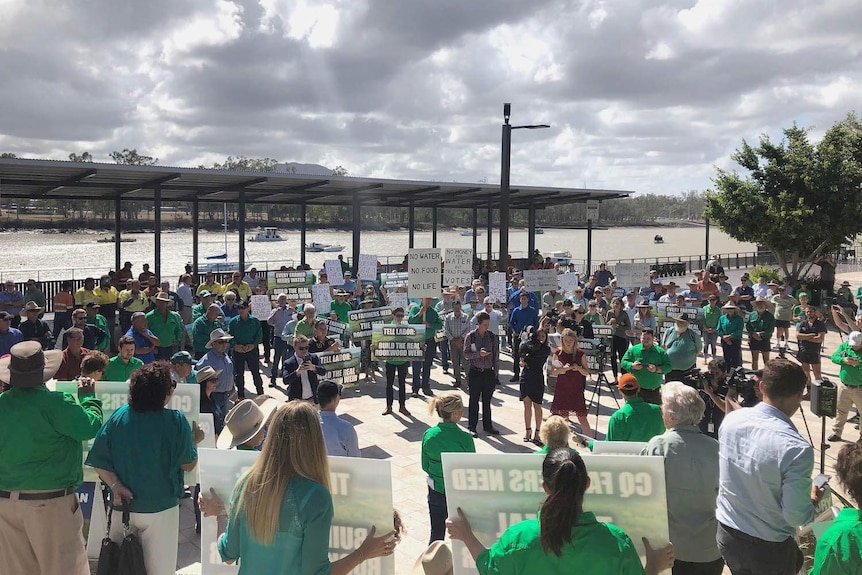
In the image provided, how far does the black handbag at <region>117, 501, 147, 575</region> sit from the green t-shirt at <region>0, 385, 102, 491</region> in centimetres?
46

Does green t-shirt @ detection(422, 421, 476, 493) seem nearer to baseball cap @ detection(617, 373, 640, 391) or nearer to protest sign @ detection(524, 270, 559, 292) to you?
baseball cap @ detection(617, 373, 640, 391)

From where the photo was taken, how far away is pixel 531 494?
134 inches

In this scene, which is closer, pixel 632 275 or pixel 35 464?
pixel 35 464

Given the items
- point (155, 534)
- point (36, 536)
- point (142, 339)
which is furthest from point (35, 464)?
point (142, 339)

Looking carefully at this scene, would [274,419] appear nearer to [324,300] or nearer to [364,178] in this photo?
[324,300]

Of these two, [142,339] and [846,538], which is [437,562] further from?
[142,339]

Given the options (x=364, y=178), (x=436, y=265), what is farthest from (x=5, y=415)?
(x=364, y=178)

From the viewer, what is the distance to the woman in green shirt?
2695mm

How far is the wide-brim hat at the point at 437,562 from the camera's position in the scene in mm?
3383

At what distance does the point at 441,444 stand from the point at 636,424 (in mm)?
1583

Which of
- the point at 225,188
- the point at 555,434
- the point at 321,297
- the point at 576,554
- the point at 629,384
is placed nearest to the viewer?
the point at 576,554

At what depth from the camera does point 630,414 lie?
18.0 ft

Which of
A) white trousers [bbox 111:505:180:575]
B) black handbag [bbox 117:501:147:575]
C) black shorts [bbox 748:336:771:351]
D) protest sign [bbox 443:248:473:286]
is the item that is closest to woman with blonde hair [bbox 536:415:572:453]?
white trousers [bbox 111:505:180:575]

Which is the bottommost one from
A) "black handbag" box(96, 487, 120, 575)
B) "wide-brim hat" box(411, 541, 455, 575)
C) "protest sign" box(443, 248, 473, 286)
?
"black handbag" box(96, 487, 120, 575)
